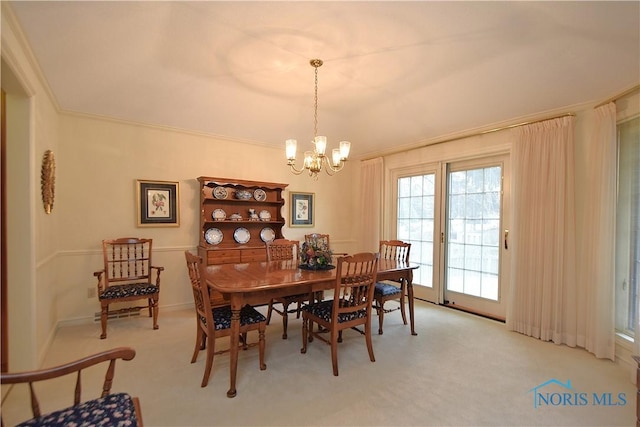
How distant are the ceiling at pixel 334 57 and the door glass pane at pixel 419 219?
1.07m

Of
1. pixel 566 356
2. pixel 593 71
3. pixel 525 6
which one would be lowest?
pixel 566 356

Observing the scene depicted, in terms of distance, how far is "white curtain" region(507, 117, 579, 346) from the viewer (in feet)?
10.1

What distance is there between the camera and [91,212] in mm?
3592

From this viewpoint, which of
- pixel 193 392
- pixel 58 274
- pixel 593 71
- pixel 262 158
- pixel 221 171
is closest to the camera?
pixel 193 392

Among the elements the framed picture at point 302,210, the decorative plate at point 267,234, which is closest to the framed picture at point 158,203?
the decorative plate at point 267,234

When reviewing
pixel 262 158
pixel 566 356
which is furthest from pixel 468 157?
pixel 262 158

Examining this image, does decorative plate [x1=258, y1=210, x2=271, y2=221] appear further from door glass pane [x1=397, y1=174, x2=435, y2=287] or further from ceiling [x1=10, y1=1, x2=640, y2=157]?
door glass pane [x1=397, y1=174, x2=435, y2=287]

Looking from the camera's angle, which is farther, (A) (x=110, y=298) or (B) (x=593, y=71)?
(A) (x=110, y=298)

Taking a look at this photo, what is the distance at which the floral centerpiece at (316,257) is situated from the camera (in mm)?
2930

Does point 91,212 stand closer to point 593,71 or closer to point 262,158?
point 262,158

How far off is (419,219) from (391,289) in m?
1.71

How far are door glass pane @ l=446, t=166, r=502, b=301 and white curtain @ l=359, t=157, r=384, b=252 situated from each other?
3.93 ft

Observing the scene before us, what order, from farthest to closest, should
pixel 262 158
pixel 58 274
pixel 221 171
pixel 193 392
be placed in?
pixel 262 158, pixel 221 171, pixel 58 274, pixel 193 392

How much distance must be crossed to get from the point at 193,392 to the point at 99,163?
293 cm
